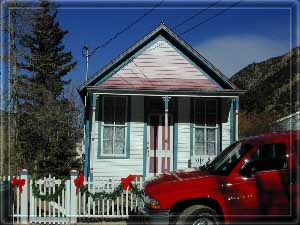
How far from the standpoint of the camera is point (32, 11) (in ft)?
76.4

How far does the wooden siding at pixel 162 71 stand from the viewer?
17109 mm

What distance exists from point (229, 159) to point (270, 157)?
861mm

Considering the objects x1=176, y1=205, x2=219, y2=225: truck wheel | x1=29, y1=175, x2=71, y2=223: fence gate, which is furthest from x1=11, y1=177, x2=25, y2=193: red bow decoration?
x1=176, y1=205, x2=219, y2=225: truck wheel

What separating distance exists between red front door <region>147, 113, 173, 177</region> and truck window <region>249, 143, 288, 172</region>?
29.2 ft

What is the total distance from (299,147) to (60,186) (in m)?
5.78

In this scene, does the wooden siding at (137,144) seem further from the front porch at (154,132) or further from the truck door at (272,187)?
the truck door at (272,187)

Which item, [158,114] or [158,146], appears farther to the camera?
[158,114]

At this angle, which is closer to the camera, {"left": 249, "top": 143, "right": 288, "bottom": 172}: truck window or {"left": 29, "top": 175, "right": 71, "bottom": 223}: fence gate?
{"left": 249, "top": 143, "right": 288, "bottom": 172}: truck window

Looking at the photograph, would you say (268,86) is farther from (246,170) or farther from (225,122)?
(246,170)

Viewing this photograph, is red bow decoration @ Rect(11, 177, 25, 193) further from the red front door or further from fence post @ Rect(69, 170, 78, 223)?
the red front door

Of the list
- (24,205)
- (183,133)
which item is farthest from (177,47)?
(24,205)

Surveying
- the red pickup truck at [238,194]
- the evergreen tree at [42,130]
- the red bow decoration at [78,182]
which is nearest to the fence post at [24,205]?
the red bow decoration at [78,182]

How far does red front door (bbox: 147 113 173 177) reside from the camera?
17.4 metres

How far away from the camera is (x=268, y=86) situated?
49.7 metres
